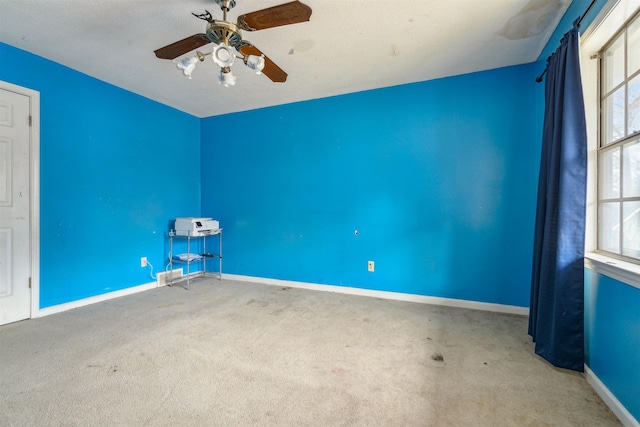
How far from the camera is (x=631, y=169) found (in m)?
1.46

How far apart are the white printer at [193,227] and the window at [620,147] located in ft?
12.5

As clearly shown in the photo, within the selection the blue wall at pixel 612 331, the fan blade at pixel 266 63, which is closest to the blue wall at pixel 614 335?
the blue wall at pixel 612 331

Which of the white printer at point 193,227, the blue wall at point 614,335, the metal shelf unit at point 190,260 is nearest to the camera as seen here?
the blue wall at point 614,335

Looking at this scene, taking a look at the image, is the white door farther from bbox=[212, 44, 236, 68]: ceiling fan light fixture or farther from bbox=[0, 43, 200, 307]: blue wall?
bbox=[212, 44, 236, 68]: ceiling fan light fixture

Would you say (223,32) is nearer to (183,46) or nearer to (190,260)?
(183,46)

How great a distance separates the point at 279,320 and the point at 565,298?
2101 mm

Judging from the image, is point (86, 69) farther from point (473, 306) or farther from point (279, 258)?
point (473, 306)

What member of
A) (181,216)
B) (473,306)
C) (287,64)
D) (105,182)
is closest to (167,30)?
(287,64)

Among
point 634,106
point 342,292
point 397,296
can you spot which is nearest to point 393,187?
point 397,296

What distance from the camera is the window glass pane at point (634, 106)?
141 cm

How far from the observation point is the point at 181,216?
12.6ft

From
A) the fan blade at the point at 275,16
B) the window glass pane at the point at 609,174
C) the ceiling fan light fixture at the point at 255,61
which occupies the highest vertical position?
the fan blade at the point at 275,16

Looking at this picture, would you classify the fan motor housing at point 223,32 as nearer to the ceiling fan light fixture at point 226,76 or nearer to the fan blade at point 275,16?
the fan blade at point 275,16

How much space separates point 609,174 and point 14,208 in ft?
14.9
